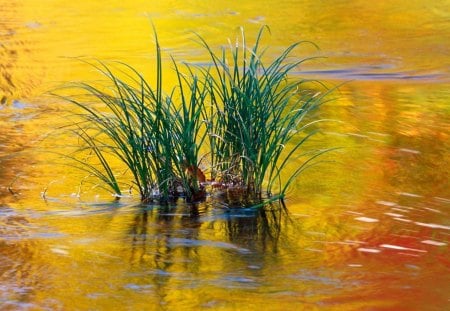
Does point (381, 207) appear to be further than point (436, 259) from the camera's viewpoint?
Yes

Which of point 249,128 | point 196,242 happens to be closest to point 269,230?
point 196,242

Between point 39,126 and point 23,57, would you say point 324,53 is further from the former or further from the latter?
point 39,126

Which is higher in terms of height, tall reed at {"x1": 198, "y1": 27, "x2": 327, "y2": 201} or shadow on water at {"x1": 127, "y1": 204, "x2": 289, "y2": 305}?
tall reed at {"x1": 198, "y1": 27, "x2": 327, "y2": 201}

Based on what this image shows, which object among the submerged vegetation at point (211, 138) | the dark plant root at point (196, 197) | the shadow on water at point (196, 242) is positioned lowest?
the shadow on water at point (196, 242)

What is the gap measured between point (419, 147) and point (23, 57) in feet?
16.4

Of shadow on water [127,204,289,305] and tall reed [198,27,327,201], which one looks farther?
tall reed [198,27,327,201]

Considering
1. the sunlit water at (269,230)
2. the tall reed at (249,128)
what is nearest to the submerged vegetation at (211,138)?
the tall reed at (249,128)

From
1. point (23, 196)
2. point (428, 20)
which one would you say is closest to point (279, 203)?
point (23, 196)

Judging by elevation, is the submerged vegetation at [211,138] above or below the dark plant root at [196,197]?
above

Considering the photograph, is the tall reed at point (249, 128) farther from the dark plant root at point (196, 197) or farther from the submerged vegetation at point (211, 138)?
the dark plant root at point (196, 197)

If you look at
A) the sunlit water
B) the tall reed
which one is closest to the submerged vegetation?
the tall reed

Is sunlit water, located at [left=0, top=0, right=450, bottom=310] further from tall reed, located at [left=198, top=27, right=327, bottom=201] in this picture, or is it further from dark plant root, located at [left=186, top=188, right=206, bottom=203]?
tall reed, located at [left=198, top=27, right=327, bottom=201]

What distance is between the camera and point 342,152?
5.82 meters

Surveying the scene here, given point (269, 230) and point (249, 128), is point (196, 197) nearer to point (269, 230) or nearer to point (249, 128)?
point (249, 128)
